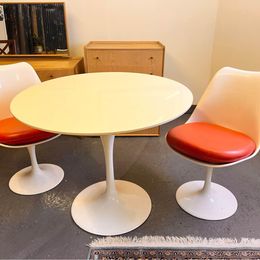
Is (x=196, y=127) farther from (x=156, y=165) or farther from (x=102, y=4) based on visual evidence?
(x=102, y=4)

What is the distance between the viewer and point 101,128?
111 centimetres

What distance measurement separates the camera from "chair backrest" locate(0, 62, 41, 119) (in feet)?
6.20

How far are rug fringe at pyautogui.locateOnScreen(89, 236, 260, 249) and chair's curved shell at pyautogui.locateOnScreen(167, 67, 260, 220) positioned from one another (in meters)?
0.18

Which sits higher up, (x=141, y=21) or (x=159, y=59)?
(x=141, y=21)

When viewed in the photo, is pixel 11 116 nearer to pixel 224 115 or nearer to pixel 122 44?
pixel 122 44

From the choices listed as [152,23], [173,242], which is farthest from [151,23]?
[173,242]

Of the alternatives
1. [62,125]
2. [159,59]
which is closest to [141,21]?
[159,59]

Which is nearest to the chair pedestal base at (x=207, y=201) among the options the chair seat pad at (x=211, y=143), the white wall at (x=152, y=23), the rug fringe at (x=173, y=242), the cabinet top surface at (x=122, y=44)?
the rug fringe at (x=173, y=242)

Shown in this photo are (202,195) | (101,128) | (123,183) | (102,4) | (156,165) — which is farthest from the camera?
(102,4)

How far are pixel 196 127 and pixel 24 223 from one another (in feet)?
4.17

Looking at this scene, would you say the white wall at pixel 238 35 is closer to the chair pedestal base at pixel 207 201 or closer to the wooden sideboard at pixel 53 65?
the chair pedestal base at pixel 207 201

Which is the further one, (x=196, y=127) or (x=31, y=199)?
(x=31, y=199)

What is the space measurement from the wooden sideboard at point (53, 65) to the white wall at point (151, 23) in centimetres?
23

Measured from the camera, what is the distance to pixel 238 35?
2398 mm
